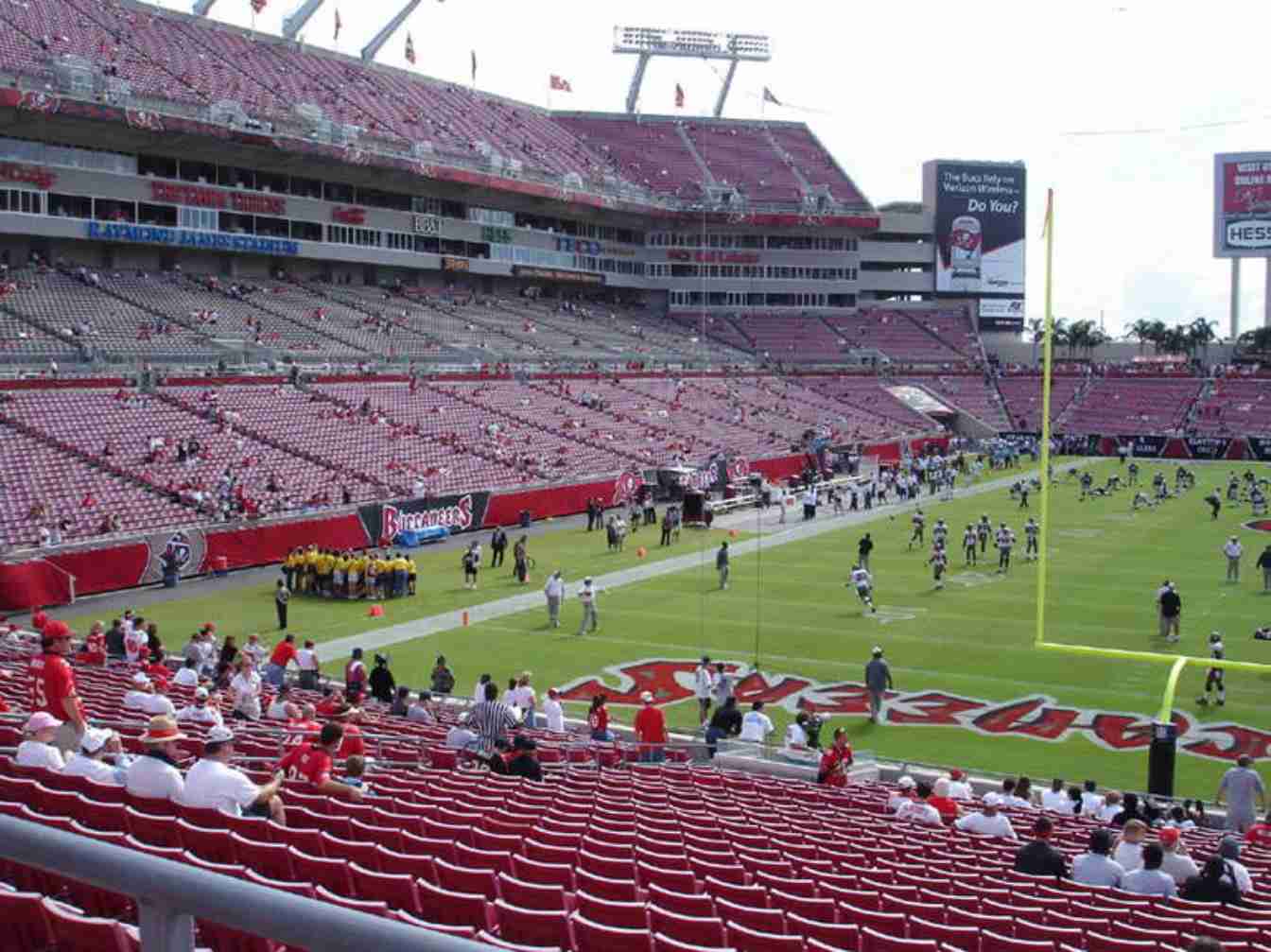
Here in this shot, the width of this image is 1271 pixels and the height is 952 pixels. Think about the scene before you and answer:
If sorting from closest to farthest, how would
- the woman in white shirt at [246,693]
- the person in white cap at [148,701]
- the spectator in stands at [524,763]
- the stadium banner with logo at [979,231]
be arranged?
the person in white cap at [148,701], the spectator in stands at [524,763], the woman in white shirt at [246,693], the stadium banner with logo at [979,231]

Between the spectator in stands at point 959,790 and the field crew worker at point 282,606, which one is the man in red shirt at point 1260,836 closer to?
the spectator in stands at point 959,790

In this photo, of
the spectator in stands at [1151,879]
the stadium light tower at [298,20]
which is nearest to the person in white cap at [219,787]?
the spectator in stands at [1151,879]

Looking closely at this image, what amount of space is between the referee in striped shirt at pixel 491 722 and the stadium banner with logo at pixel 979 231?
7935 cm

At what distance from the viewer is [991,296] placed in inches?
3514

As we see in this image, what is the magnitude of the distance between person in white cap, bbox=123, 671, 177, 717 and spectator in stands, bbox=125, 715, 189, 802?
4299mm

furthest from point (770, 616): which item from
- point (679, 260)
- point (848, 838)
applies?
point (679, 260)

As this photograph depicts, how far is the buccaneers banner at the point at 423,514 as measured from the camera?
34284mm

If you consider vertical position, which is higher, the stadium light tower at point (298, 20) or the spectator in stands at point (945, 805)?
the stadium light tower at point (298, 20)

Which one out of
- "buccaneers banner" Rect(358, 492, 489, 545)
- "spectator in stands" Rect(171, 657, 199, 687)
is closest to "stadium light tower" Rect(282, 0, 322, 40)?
"buccaneers banner" Rect(358, 492, 489, 545)

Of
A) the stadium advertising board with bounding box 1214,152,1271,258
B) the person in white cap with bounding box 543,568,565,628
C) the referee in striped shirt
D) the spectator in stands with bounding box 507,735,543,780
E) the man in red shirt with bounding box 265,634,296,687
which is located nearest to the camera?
the spectator in stands with bounding box 507,735,543,780

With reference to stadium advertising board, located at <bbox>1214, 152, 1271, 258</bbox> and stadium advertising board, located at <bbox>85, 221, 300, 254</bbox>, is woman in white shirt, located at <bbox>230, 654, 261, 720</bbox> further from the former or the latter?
stadium advertising board, located at <bbox>1214, 152, 1271, 258</bbox>

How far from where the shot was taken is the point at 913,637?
24.8 m

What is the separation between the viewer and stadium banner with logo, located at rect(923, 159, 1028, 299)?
3482 inches

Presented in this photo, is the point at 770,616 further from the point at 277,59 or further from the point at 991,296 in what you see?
the point at 991,296
